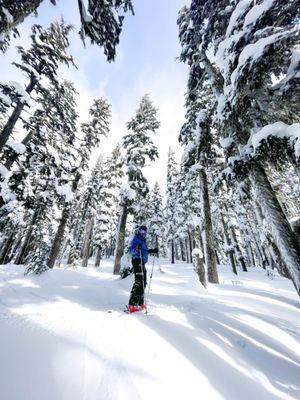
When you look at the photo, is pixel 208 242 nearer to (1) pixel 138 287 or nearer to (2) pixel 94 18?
(1) pixel 138 287

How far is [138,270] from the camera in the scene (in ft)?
20.2

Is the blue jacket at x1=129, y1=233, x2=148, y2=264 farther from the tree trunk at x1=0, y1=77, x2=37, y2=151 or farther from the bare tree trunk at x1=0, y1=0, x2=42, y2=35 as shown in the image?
the tree trunk at x1=0, y1=77, x2=37, y2=151

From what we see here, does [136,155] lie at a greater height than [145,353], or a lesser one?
greater

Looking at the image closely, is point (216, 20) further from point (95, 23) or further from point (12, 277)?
point (12, 277)

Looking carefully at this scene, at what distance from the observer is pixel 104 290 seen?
776 centimetres

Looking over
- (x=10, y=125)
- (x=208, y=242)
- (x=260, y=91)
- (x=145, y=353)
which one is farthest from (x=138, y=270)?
(x=10, y=125)

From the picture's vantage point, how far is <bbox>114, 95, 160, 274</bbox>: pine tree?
1633 cm

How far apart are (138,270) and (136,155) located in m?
12.8

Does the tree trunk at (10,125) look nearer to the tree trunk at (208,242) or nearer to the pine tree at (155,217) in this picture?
the tree trunk at (208,242)

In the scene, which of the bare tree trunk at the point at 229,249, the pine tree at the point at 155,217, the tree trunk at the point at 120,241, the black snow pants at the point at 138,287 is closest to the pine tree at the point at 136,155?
the tree trunk at the point at 120,241

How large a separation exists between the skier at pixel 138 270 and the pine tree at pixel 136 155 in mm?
9739

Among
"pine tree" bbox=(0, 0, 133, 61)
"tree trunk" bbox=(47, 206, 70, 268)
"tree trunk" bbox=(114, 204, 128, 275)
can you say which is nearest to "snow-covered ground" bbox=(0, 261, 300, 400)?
"pine tree" bbox=(0, 0, 133, 61)

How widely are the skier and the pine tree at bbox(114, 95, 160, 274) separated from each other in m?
9.74

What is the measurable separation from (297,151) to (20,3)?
7.55m
